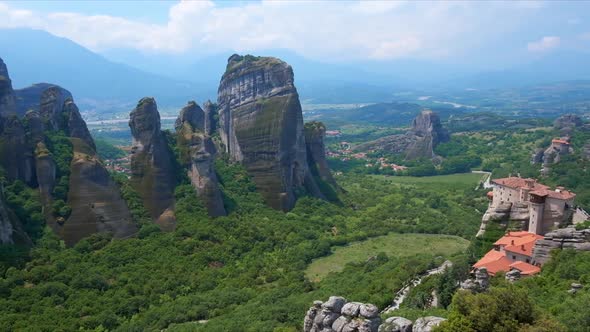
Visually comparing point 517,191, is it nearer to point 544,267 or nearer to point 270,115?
point 544,267

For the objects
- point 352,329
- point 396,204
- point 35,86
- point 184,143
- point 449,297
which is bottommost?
point 396,204

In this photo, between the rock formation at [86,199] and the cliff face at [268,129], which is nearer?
the rock formation at [86,199]

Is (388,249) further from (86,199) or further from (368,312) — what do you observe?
(368,312)

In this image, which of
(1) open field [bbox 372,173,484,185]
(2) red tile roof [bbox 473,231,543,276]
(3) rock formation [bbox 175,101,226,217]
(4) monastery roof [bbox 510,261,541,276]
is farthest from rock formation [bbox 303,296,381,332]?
(1) open field [bbox 372,173,484,185]

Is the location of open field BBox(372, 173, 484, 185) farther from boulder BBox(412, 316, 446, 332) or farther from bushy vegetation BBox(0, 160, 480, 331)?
boulder BBox(412, 316, 446, 332)

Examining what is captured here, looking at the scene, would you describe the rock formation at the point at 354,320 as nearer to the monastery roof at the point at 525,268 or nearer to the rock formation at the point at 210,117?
the monastery roof at the point at 525,268

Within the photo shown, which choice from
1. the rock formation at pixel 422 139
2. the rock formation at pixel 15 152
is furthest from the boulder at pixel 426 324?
the rock formation at pixel 422 139

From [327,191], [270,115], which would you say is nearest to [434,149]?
[327,191]
